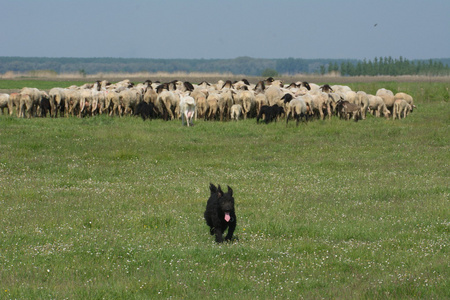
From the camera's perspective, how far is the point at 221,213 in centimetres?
843

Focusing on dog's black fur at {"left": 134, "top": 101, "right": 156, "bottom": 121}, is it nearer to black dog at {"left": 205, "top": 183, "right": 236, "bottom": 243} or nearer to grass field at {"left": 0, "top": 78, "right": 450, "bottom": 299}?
grass field at {"left": 0, "top": 78, "right": 450, "bottom": 299}

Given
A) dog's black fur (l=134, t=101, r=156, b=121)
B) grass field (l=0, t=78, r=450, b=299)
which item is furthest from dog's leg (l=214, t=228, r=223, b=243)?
Result: dog's black fur (l=134, t=101, r=156, b=121)

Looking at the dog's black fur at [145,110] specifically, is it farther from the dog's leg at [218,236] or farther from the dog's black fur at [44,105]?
the dog's leg at [218,236]

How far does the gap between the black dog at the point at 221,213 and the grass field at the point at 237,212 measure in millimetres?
259

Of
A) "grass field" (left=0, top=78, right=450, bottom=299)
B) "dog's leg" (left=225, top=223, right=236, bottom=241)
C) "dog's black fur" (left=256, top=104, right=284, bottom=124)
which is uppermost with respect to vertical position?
"dog's black fur" (left=256, top=104, right=284, bottom=124)

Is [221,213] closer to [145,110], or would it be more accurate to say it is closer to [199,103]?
[145,110]

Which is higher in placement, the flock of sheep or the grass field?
the flock of sheep

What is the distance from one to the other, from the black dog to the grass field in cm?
26

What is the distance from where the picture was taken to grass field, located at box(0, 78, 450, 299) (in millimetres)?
6777

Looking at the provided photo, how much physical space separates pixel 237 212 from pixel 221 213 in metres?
2.41

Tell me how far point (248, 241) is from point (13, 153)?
36.4ft

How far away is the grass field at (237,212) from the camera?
267 inches

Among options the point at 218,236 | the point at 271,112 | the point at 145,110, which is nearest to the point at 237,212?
the point at 218,236

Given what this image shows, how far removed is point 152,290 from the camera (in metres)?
6.48
